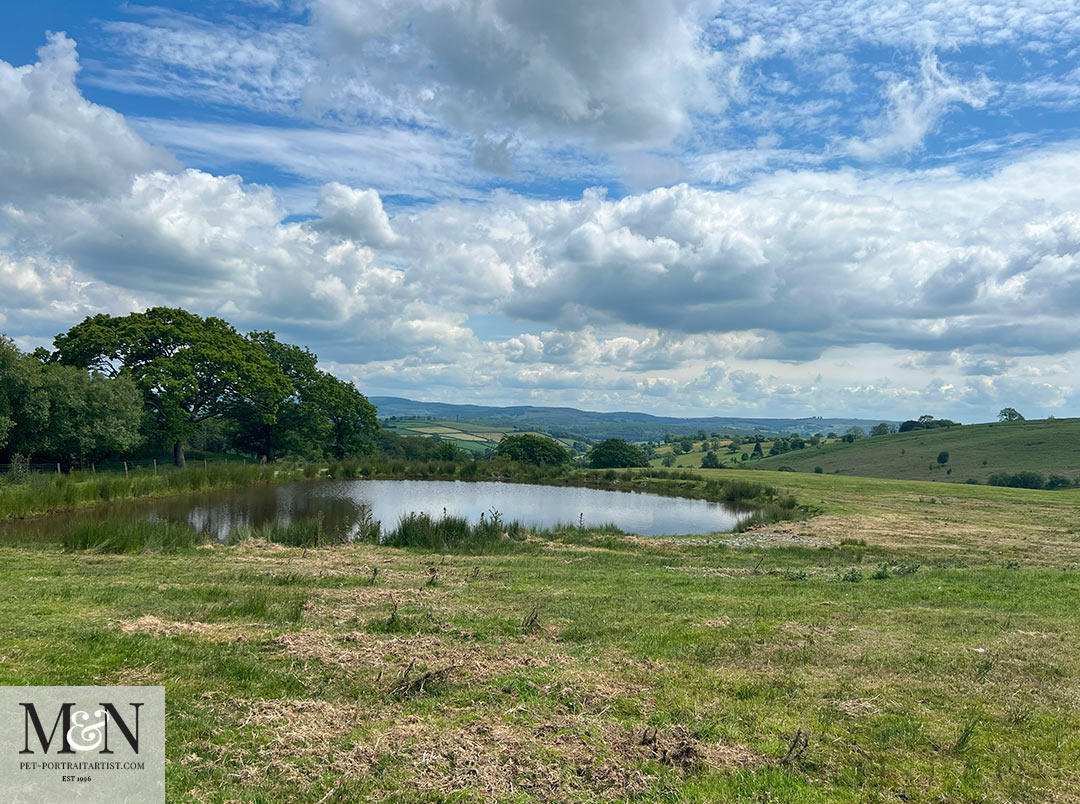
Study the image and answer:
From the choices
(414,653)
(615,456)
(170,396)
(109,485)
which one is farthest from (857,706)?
(615,456)

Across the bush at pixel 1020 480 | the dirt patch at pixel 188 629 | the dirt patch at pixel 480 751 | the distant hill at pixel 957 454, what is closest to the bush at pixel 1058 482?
the bush at pixel 1020 480

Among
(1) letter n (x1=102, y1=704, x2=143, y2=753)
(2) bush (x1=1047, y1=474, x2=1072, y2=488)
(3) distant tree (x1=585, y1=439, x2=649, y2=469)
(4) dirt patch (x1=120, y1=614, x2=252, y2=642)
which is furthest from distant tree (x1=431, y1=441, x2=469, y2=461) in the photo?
(1) letter n (x1=102, y1=704, x2=143, y2=753)

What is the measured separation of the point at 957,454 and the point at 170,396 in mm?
83551

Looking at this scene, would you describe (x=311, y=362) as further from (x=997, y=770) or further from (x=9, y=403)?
(x=997, y=770)

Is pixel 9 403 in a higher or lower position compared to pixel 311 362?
lower

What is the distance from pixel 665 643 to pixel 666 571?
7.28 metres

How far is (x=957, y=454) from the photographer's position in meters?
75.2

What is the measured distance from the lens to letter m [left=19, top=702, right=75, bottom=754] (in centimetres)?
492

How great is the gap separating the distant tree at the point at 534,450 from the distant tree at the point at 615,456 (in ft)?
22.7

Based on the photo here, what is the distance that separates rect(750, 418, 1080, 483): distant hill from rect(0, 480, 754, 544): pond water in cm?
4378

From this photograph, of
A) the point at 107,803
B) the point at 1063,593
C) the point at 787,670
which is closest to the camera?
the point at 107,803

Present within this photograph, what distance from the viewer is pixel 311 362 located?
2196 inches

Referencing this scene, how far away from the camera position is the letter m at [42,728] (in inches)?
194

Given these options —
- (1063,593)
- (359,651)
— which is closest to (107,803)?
(359,651)
